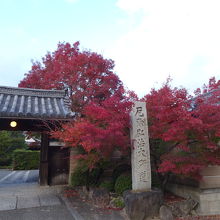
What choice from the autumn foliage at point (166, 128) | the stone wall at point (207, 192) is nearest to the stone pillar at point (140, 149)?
the autumn foliage at point (166, 128)

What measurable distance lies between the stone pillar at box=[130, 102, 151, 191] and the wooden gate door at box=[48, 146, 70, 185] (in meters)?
4.50

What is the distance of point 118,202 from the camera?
6.46m

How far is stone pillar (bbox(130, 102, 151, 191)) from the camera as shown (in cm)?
598

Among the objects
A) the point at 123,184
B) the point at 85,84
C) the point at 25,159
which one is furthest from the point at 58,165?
the point at 25,159

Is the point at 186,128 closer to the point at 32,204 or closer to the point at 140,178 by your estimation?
the point at 140,178

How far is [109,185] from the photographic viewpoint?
7.64m

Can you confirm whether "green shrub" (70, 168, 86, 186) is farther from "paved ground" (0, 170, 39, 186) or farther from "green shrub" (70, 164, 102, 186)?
"paved ground" (0, 170, 39, 186)

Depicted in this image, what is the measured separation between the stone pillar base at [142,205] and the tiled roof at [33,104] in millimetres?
3732

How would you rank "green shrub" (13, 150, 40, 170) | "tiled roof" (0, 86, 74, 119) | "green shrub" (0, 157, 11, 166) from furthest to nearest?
"green shrub" (0, 157, 11, 166), "green shrub" (13, 150, 40, 170), "tiled roof" (0, 86, 74, 119)

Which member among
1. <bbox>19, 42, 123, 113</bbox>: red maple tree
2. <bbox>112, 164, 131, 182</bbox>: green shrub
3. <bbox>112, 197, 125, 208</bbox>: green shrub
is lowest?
<bbox>112, 197, 125, 208</bbox>: green shrub

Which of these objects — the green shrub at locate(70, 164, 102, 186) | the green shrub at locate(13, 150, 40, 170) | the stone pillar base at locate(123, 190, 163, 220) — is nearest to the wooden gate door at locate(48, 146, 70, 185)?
the green shrub at locate(70, 164, 102, 186)

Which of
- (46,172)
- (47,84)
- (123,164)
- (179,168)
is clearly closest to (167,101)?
(179,168)

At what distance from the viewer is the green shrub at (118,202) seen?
20.9 feet

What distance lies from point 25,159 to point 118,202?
15889 millimetres
